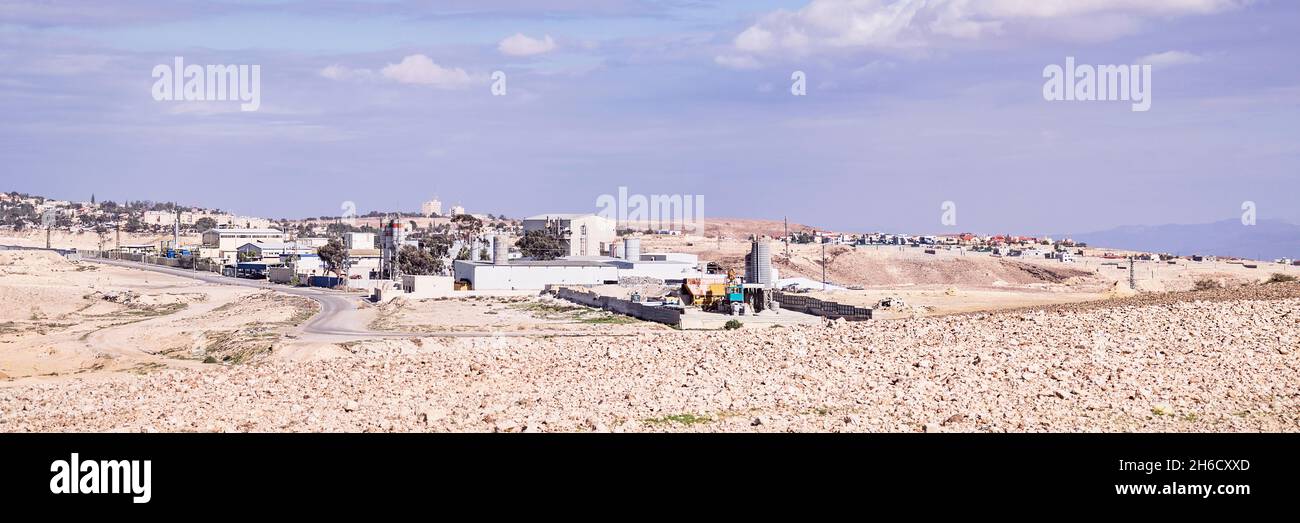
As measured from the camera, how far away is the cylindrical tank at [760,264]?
213 feet

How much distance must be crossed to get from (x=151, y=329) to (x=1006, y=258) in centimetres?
10583

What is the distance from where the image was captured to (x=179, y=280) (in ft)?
352

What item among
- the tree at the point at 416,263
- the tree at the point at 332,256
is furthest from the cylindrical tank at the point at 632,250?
the tree at the point at 332,256

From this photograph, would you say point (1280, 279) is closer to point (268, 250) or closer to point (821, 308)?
point (821, 308)

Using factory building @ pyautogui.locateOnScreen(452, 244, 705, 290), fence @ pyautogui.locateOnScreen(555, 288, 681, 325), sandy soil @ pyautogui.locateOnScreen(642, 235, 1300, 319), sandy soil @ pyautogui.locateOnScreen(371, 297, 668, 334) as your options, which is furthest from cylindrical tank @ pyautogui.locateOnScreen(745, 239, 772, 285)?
sandy soil @ pyautogui.locateOnScreen(642, 235, 1300, 319)

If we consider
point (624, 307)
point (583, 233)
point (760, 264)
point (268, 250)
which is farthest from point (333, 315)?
point (268, 250)

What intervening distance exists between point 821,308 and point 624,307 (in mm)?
9904

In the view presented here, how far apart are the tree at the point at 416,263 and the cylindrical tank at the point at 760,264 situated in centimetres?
5317

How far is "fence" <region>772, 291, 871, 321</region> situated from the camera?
2036 inches

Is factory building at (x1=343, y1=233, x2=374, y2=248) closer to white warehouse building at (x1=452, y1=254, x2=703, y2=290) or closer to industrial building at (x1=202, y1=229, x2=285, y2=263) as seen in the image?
industrial building at (x1=202, y1=229, x2=285, y2=263)

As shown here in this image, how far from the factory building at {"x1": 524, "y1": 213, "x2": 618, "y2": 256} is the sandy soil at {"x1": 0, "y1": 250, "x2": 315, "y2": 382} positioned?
1621 inches

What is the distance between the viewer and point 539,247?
125 metres
